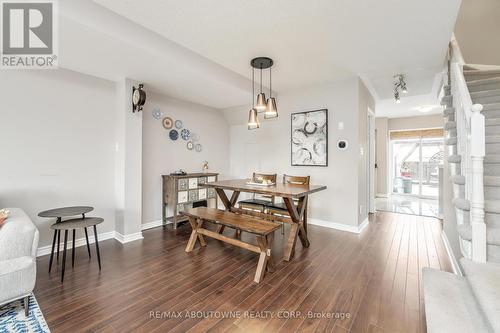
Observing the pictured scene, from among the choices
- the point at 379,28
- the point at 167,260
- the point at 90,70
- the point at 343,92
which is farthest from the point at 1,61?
the point at 343,92

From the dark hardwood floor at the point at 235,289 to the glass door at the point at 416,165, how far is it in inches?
186

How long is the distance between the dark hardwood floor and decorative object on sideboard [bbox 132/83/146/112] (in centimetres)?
192

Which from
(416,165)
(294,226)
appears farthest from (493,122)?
(416,165)

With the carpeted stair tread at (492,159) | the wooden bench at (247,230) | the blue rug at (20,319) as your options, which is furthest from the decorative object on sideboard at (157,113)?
the carpeted stair tread at (492,159)

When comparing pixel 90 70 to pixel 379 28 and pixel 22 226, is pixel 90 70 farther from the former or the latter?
pixel 379 28

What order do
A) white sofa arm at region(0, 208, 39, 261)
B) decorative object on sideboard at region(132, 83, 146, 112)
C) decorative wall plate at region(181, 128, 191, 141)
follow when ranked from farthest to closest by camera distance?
decorative wall plate at region(181, 128, 191, 141) → decorative object on sideboard at region(132, 83, 146, 112) → white sofa arm at region(0, 208, 39, 261)

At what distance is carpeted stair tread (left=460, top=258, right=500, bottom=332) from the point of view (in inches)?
43.2

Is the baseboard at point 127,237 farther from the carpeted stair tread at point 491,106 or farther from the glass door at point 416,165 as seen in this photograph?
the glass door at point 416,165

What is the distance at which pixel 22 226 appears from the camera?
1.70 metres

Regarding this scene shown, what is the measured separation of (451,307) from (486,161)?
5.83 feet

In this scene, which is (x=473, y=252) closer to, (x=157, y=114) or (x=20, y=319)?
(x=20, y=319)

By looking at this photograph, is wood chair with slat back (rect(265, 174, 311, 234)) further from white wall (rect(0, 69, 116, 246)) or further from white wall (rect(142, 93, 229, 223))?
white wall (rect(0, 69, 116, 246))

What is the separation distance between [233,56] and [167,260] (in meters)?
2.67

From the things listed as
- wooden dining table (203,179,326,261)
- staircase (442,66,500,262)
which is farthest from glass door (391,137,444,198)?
wooden dining table (203,179,326,261)
